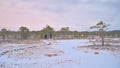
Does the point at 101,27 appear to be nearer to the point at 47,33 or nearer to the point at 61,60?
the point at 61,60

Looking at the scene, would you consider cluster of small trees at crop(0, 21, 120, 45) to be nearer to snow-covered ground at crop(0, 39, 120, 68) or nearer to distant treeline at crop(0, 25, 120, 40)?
distant treeline at crop(0, 25, 120, 40)

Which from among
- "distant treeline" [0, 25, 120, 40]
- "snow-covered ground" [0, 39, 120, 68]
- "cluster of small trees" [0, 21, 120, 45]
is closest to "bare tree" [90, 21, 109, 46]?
"cluster of small trees" [0, 21, 120, 45]

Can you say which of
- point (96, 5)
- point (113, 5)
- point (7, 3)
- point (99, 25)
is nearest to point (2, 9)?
point (7, 3)

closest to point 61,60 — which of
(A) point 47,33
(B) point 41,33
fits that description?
(A) point 47,33

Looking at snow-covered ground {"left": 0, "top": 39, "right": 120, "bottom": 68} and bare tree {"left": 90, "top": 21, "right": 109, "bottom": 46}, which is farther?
bare tree {"left": 90, "top": 21, "right": 109, "bottom": 46}

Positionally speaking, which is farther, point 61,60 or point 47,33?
point 47,33

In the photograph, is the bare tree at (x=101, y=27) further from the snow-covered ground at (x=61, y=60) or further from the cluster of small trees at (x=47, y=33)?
the snow-covered ground at (x=61, y=60)

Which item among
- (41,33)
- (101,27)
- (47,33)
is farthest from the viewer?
(41,33)

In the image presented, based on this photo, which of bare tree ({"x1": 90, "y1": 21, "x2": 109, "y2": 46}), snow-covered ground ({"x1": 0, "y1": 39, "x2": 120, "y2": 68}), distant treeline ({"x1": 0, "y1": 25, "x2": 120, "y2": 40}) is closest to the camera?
snow-covered ground ({"x1": 0, "y1": 39, "x2": 120, "y2": 68})

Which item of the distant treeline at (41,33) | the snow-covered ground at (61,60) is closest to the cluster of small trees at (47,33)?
the distant treeline at (41,33)

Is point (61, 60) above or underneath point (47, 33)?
underneath

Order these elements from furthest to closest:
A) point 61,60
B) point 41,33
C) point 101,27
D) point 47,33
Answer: point 41,33 → point 47,33 → point 101,27 → point 61,60

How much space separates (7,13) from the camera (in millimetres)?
16891

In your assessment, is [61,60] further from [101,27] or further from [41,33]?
[41,33]
